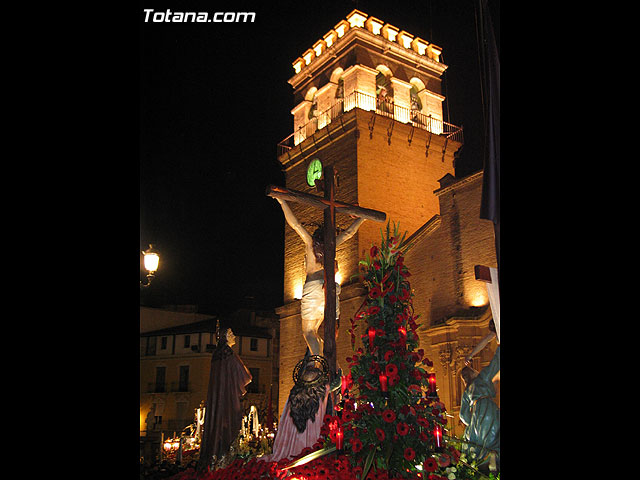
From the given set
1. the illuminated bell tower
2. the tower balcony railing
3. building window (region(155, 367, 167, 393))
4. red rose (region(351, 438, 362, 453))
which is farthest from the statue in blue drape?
building window (region(155, 367, 167, 393))

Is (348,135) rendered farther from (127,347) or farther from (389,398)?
(127,347)

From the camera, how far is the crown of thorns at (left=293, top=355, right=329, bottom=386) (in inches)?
305

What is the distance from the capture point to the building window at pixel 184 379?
117 ft

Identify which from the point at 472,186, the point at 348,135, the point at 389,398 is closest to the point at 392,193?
the point at 348,135

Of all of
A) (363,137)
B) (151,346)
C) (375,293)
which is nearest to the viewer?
(375,293)

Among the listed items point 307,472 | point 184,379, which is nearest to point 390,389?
point 307,472

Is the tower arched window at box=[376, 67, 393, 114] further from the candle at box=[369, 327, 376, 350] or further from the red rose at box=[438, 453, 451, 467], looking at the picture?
the red rose at box=[438, 453, 451, 467]

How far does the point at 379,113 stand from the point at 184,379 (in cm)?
2065

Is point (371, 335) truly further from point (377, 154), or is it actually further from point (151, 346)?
point (151, 346)

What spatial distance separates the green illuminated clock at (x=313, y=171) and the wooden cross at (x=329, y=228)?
15.7m

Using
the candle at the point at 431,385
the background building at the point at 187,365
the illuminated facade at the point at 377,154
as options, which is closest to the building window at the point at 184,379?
the background building at the point at 187,365

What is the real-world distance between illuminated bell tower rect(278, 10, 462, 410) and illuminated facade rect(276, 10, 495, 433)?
0.04m

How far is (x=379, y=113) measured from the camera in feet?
77.5

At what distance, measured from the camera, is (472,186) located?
709 inches
